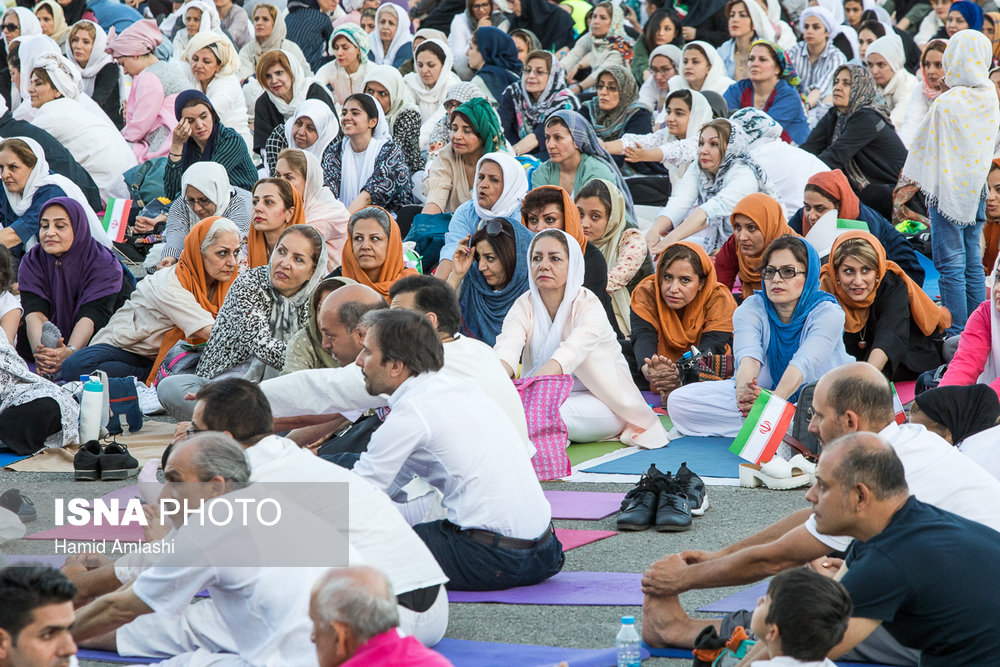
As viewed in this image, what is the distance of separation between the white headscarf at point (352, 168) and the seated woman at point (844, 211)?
9.32 feet

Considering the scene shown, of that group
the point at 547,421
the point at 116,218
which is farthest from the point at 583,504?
the point at 116,218

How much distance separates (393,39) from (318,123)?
11.5 feet

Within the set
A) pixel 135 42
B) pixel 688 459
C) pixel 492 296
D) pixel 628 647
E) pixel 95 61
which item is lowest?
pixel 688 459

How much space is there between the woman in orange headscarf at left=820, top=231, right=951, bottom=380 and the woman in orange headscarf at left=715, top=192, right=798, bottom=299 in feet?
1.61

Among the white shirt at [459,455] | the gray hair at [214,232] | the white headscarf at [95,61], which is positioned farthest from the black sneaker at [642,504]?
the white headscarf at [95,61]

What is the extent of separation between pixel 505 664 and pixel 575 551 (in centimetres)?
105

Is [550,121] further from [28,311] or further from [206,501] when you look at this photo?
[206,501]

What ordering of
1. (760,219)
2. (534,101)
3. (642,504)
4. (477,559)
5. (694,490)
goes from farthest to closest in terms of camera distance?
(534,101)
(760,219)
(694,490)
(642,504)
(477,559)

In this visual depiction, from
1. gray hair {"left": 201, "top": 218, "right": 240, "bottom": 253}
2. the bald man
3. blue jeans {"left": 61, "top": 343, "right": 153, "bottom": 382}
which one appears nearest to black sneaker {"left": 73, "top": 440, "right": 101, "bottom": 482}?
blue jeans {"left": 61, "top": 343, "right": 153, "bottom": 382}

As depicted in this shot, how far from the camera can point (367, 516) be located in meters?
3.24

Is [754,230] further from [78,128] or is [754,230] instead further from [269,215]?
[78,128]

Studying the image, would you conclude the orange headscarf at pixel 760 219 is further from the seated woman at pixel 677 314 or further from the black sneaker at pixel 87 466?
the black sneaker at pixel 87 466

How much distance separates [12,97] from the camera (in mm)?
10812

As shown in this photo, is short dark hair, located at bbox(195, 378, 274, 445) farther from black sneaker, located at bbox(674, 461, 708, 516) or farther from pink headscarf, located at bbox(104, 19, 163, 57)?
pink headscarf, located at bbox(104, 19, 163, 57)
